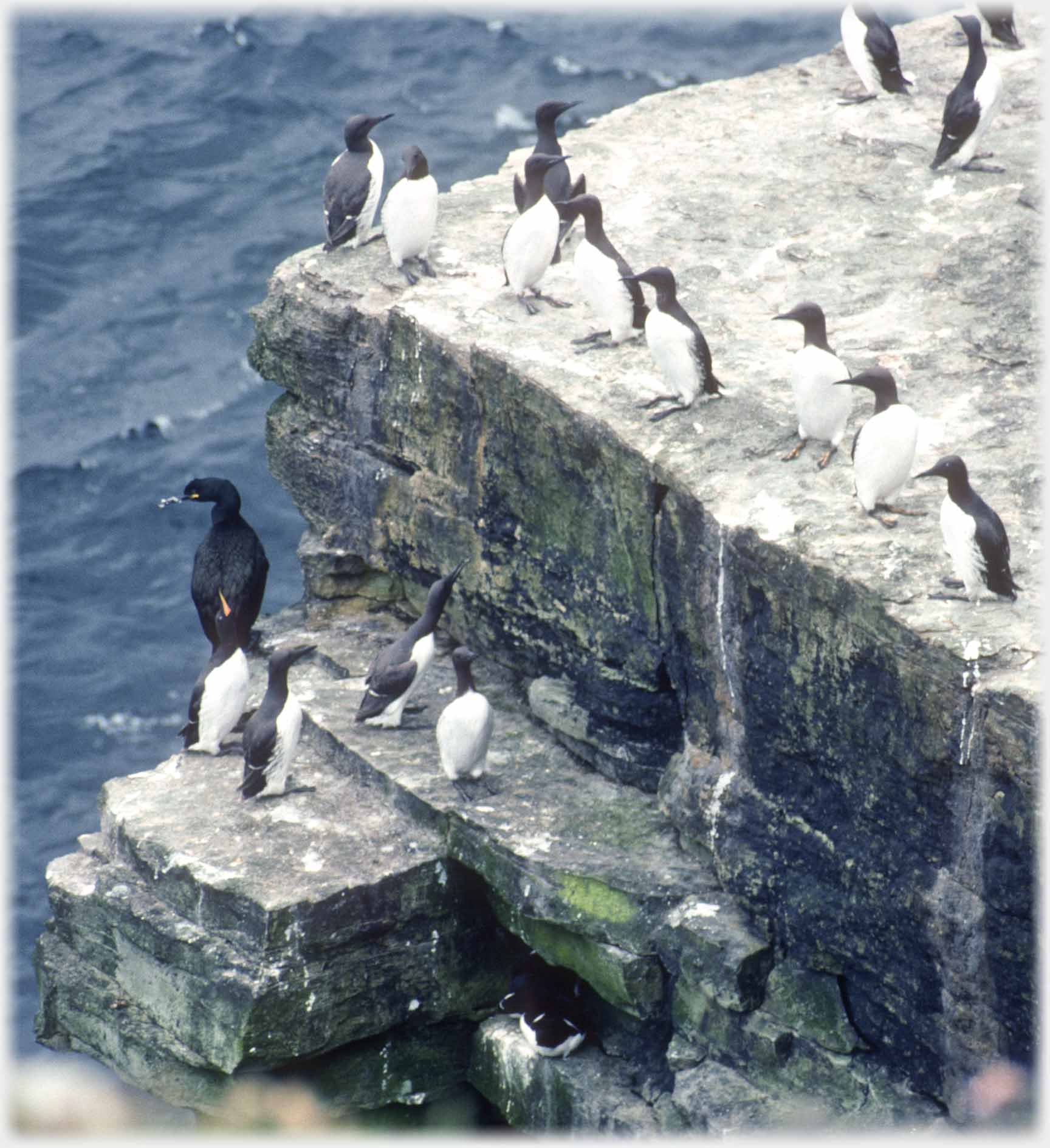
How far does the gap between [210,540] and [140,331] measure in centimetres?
964

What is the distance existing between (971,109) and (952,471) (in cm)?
507

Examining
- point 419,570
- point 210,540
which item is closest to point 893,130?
point 419,570

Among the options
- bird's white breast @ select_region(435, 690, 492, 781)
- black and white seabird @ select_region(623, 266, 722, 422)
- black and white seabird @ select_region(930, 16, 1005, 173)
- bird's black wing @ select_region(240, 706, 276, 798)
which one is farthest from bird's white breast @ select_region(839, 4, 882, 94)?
bird's black wing @ select_region(240, 706, 276, 798)

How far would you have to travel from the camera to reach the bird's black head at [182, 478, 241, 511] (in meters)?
13.1

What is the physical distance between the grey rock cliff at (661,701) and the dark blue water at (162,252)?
514cm

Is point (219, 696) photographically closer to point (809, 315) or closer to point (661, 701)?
point (661, 701)

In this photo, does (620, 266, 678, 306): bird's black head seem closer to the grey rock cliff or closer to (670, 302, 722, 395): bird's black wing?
(670, 302, 722, 395): bird's black wing

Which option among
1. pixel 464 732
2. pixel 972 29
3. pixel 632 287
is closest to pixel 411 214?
pixel 632 287

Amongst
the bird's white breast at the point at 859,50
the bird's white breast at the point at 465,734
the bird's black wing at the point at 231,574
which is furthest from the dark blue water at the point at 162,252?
the bird's white breast at the point at 859,50

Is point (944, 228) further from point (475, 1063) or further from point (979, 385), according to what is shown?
point (475, 1063)

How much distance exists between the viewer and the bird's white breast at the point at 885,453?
931 centimetres

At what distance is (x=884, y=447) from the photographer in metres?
9.34

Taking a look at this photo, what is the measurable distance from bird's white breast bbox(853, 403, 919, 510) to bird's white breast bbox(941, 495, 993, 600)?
485 millimetres

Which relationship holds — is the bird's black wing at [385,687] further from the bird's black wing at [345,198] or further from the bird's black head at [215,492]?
the bird's black wing at [345,198]
